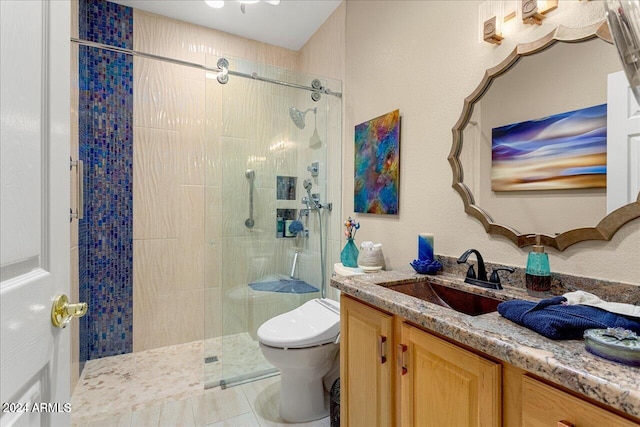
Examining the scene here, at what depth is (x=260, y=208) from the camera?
229cm

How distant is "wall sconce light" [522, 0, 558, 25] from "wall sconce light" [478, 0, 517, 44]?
9 cm

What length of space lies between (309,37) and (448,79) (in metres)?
1.81

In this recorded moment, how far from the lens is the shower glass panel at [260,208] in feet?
7.18

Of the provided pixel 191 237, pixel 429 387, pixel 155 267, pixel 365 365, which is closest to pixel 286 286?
pixel 191 237

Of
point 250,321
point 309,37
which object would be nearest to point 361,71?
point 309,37

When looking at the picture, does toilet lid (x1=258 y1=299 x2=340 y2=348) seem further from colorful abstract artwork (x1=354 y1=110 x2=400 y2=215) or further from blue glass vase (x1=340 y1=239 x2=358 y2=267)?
colorful abstract artwork (x1=354 y1=110 x2=400 y2=215)

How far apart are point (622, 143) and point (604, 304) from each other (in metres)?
0.51

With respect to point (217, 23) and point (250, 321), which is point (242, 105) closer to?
point (217, 23)

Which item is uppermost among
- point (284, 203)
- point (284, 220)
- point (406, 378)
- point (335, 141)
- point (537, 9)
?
point (537, 9)

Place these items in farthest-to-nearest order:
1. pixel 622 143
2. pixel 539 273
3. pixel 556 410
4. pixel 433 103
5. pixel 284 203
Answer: pixel 284 203
pixel 433 103
pixel 539 273
pixel 622 143
pixel 556 410

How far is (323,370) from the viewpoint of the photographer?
5.66ft

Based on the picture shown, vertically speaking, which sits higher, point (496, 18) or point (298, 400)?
point (496, 18)

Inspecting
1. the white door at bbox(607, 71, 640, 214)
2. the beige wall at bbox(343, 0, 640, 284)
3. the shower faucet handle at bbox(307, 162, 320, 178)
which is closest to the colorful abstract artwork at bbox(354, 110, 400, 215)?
the beige wall at bbox(343, 0, 640, 284)

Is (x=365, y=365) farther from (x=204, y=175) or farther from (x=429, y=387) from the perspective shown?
(x=204, y=175)
